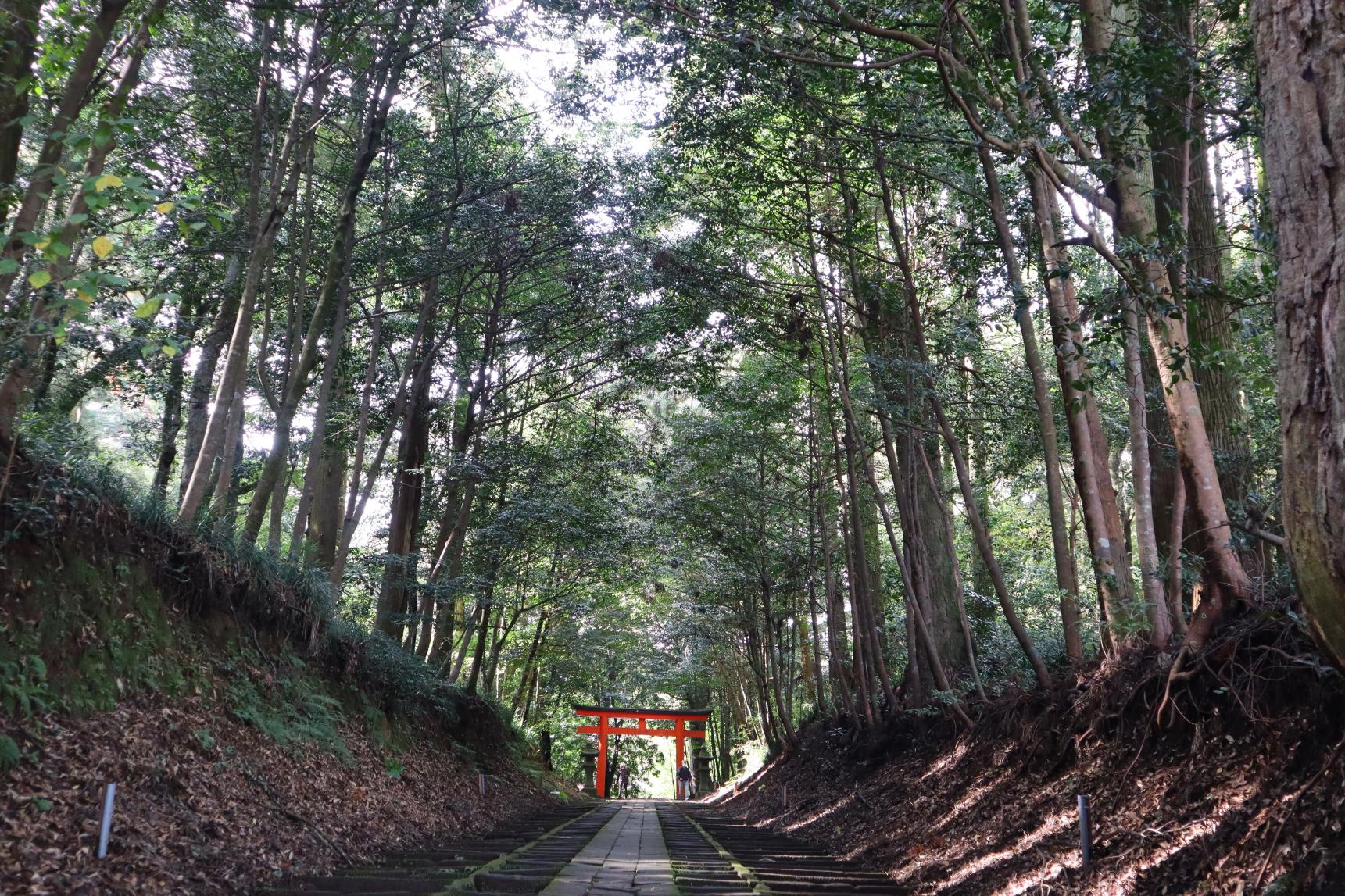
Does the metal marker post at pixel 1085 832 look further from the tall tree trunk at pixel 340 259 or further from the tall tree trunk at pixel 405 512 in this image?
the tall tree trunk at pixel 405 512

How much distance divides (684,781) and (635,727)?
3649mm

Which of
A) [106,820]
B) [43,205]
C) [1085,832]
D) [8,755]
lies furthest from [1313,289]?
[43,205]

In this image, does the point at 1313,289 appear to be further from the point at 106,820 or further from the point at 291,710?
the point at 291,710

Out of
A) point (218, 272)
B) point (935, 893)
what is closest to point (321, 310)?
point (218, 272)

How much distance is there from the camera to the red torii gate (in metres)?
29.5

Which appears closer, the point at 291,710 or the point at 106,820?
the point at 106,820

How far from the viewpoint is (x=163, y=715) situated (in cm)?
613

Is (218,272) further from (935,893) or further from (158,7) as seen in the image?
(935,893)

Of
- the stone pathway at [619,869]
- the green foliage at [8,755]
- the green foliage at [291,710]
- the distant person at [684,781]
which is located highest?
the green foliage at [291,710]

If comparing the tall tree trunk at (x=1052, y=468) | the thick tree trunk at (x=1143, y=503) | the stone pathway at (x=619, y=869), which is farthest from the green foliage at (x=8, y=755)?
the tall tree trunk at (x=1052, y=468)

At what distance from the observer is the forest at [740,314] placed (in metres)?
5.12

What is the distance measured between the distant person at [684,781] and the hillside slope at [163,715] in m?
24.0

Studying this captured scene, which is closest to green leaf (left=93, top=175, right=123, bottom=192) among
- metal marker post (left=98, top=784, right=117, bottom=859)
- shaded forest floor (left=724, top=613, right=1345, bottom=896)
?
metal marker post (left=98, top=784, right=117, bottom=859)

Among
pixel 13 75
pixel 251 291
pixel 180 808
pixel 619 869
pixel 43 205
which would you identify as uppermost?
pixel 13 75
